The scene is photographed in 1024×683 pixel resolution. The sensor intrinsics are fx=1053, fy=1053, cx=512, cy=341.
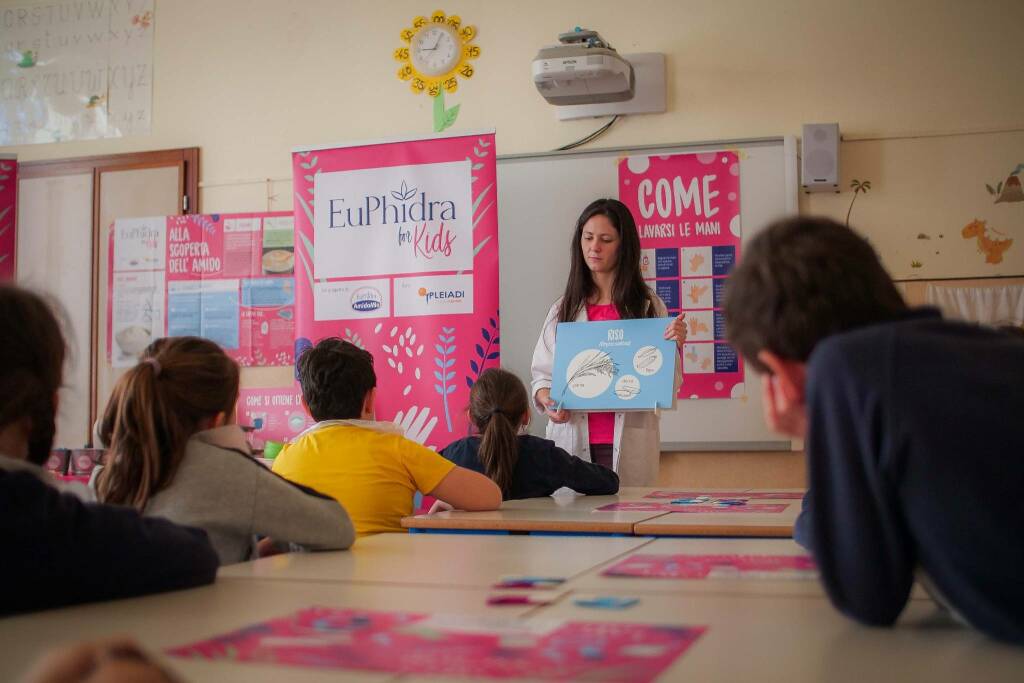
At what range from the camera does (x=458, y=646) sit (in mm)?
993

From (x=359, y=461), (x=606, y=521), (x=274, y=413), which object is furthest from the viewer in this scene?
(x=274, y=413)

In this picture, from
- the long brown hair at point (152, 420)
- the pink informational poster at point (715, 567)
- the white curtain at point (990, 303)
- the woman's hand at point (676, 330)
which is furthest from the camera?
the white curtain at point (990, 303)

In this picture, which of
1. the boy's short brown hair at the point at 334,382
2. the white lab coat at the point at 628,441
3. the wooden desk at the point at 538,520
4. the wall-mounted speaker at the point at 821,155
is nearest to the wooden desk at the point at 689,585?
the wooden desk at the point at 538,520

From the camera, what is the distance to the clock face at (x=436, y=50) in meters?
5.09

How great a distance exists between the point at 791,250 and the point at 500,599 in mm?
528

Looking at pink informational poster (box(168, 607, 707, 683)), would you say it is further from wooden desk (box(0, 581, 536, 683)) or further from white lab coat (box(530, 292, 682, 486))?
white lab coat (box(530, 292, 682, 486))

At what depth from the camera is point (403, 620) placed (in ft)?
3.72

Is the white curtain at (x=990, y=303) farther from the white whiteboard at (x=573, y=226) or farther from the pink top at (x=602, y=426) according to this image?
the pink top at (x=602, y=426)

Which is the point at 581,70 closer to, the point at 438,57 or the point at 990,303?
the point at 438,57

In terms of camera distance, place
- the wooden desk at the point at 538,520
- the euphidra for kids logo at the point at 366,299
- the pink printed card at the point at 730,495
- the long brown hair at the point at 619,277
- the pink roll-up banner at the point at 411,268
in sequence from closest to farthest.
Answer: the wooden desk at the point at 538,520 < the pink printed card at the point at 730,495 < the long brown hair at the point at 619,277 < the pink roll-up banner at the point at 411,268 < the euphidra for kids logo at the point at 366,299

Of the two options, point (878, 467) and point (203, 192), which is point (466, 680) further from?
point (203, 192)

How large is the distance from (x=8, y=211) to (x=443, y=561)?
471cm

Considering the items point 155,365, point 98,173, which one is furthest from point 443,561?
point 98,173

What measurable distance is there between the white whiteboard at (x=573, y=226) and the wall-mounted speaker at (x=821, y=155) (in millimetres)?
82
